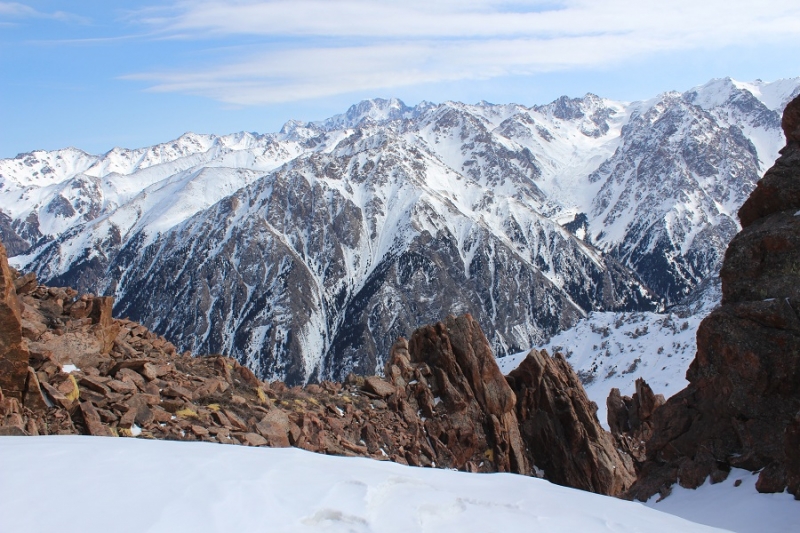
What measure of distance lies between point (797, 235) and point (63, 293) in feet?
94.0

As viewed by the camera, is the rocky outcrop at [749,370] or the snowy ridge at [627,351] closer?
the rocky outcrop at [749,370]

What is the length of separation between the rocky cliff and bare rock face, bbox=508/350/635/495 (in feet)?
0.25

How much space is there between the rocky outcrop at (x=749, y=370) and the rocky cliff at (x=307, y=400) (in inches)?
409

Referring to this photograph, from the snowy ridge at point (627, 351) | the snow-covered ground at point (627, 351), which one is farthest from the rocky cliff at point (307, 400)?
the snow-covered ground at point (627, 351)

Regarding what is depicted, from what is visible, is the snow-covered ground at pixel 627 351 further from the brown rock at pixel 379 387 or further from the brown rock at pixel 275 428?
the brown rock at pixel 275 428

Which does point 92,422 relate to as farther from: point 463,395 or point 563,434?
point 563,434

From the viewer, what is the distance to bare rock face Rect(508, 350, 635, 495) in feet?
110

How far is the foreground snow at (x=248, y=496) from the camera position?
9641 mm

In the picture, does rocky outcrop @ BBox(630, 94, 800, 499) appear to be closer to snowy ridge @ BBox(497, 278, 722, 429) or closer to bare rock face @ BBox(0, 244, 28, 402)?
bare rock face @ BBox(0, 244, 28, 402)

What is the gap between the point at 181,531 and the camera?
30.3 feet

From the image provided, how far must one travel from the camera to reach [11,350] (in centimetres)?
1647

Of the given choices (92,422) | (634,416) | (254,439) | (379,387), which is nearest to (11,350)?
(92,422)

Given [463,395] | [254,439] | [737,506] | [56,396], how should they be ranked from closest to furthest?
[56,396] → [737,506] → [254,439] → [463,395]

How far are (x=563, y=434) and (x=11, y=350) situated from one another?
92.2 feet
